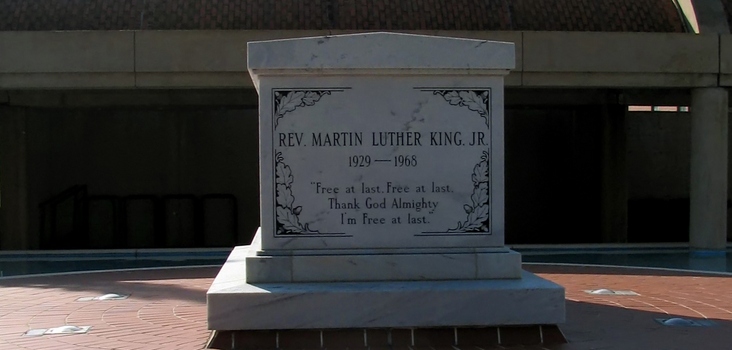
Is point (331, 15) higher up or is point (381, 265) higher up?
point (331, 15)

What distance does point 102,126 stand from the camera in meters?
23.5

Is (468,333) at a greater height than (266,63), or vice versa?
(266,63)

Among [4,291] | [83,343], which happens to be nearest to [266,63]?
[83,343]

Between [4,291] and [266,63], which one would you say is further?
[4,291]

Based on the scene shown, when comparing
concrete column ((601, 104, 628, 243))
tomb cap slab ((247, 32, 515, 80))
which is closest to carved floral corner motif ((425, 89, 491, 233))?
tomb cap slab ((247, 32, 515, 80))

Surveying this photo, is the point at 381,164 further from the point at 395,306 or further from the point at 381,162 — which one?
the point at 395,306

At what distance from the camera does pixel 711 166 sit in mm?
15734

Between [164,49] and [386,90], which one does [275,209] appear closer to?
[386,90]

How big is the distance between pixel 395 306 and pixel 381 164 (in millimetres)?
1112

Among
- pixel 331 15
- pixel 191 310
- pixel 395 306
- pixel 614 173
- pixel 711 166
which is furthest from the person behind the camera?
pixel 614 173

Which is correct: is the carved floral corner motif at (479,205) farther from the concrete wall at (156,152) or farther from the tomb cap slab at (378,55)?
the concrete wall at (156,152)

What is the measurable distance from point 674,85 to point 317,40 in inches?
415

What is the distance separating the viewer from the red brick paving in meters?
6.69

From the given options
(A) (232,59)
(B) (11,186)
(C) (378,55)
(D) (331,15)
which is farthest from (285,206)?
(B) (11,186)
